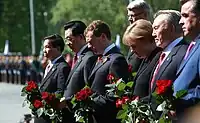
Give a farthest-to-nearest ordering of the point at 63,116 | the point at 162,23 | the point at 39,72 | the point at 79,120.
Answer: the point at 39,72 < the point at 63,116 < the point at 79,120 < the point at 162,23

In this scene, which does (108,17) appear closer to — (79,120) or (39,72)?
(39,72)

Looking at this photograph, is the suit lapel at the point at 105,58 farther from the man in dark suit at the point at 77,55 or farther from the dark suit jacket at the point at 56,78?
the dark suit jacket at the point at 56,78

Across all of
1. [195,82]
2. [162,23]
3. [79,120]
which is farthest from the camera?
[79,120]

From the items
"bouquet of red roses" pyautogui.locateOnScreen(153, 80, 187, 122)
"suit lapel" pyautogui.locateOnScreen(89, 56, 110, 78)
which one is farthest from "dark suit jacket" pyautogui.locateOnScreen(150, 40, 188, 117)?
"suit lapel" pyautogui.locateOnScreen(89, 56, 110, 78)

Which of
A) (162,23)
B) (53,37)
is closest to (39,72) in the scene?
(53,37)

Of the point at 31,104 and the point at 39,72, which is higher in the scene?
the point at 31,104

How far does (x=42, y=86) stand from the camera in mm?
7805

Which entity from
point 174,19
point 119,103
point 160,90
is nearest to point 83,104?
point 119,103

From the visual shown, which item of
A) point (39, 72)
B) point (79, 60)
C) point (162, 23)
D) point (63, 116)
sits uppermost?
point (162, 23)

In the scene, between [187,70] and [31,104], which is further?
[31,104]

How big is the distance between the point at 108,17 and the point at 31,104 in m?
39.0

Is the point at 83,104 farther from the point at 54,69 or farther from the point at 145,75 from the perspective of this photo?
the point at 54,69

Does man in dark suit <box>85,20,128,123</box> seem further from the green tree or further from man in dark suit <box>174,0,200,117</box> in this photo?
the green tree

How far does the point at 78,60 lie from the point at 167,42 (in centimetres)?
168
